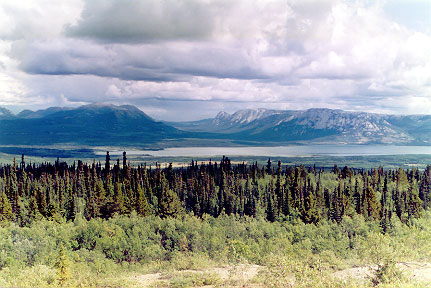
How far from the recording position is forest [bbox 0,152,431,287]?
218ft

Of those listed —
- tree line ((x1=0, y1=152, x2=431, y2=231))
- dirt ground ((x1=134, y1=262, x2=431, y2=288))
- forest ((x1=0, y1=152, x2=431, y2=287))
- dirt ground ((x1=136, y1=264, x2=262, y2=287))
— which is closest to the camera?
forest ((x1=0, y1=152, x2=431, y2=287))

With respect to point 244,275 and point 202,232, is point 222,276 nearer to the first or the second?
point 244,275

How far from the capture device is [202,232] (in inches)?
4392

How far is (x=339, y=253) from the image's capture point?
10631 cm

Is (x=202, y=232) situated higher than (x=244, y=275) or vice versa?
(x=244, y=275)

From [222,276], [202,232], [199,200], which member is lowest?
[199,200]

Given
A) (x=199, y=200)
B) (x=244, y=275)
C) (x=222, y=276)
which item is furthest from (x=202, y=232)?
(x=199, y=200)

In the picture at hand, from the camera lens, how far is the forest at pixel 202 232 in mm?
66375

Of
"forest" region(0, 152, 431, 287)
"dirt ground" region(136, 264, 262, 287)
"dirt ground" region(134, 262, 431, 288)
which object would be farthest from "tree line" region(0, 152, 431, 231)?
"dirt ground" region(136, 264, 262, 287)

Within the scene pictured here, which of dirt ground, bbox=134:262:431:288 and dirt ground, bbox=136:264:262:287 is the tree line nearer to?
dirt ground, bbox=134:262:431:288

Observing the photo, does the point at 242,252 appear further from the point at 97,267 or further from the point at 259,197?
the point at 259,197

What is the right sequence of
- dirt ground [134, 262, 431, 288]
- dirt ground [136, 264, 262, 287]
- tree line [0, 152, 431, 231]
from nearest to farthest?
dirt ground [134, 262, 431, 288], dirt ground [136, 264, 262, 287], tree line [0, 152, 431, 231]

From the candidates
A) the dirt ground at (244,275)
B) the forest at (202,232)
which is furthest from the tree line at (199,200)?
the dirt ground at (244,275)

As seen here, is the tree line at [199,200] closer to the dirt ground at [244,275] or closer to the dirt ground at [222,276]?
the dirt ground at [244,275]
